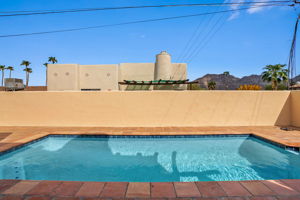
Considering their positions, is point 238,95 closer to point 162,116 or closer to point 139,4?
point 162,116

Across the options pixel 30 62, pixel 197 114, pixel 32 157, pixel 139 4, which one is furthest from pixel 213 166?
pixel 30 62

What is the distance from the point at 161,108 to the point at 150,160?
3.95 metres

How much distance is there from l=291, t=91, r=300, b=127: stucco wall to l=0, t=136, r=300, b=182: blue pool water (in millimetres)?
3928

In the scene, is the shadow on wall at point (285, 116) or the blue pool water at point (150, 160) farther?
the shadow on wall at point (285, 116)

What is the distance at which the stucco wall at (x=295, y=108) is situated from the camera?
9.03 meters

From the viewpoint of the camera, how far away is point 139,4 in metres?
7.95

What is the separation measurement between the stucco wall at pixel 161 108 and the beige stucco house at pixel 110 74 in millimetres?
10418

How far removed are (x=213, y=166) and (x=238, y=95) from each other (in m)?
5.71

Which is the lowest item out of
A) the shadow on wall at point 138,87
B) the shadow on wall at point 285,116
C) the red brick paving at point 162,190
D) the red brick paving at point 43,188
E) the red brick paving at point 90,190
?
the red brick paving at point 43,188

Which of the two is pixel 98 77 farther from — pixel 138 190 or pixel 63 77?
pixel 138 190

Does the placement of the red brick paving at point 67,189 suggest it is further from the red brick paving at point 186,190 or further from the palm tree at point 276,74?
the palm tree at point 276,74

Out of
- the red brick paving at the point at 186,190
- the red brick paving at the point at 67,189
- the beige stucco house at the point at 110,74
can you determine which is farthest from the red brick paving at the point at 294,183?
the beige stucco house at the point at 110,74

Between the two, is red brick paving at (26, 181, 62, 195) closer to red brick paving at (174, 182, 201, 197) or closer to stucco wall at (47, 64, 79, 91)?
red brick paving at (174, 182, 201, 197)

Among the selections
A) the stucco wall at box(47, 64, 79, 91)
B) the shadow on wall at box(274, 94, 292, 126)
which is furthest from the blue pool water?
the stucco wall at box(47, 64, 79, 91)
